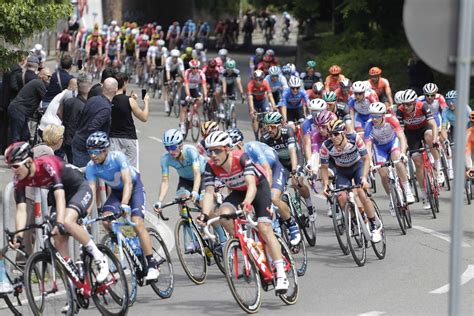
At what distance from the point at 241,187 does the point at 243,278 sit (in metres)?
0.97

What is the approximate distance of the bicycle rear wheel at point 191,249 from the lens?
13.2 metres

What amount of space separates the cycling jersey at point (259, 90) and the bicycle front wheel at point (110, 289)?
14571 mm

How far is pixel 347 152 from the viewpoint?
587 inches

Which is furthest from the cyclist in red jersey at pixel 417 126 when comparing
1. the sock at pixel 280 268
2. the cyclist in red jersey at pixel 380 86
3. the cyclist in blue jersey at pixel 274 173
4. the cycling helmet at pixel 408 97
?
the sock at pixel 280 268

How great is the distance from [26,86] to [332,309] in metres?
9.16

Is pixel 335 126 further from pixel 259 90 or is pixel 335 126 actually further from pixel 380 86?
pixel 259 90

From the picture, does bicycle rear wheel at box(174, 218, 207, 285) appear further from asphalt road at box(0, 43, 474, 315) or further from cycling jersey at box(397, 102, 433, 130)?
cycling jersey at box(397, 102, 433, 130)

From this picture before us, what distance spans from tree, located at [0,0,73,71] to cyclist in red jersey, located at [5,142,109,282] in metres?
5.99

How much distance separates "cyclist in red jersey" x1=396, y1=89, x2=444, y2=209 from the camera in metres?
18.2

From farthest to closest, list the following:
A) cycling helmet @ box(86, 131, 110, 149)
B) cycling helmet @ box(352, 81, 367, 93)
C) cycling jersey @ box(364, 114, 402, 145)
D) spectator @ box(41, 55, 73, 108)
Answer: cycling helmet @ box(352, 81, 367, 93) < spectator @ box(41, 55, 73, 108) < cycling jersey @ box(364, 114, 402, 145) < cycling helmet @ box(86, 131, 110, 149)

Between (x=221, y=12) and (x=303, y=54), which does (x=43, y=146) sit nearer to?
(x=303, y=54)

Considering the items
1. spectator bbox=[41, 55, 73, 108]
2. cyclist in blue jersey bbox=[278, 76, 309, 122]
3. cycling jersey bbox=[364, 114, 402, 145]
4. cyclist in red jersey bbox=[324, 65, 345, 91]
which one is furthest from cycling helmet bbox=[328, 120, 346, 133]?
cyclist in red jersey bbox=[324, 65, 345, 91]

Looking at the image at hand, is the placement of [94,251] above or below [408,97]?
below

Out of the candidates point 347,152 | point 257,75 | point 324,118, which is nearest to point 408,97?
point 324,118
